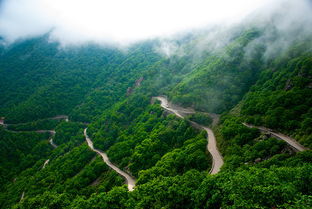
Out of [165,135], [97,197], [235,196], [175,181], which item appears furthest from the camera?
[165,135]

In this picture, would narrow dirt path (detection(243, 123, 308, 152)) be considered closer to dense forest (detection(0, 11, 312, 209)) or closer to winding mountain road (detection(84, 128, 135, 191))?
dense forest (detection(0, 11, 312, 209))

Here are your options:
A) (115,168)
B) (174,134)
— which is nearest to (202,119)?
(174,134)

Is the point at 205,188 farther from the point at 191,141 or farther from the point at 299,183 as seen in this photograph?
the point at 191,141

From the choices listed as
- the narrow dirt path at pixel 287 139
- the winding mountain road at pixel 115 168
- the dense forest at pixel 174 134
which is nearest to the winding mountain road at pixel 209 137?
the dense forest at pixel 174 134

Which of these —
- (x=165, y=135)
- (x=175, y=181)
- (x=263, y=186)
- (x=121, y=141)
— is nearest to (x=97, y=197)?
(x=175, y=181)

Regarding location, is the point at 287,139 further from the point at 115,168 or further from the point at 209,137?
the point at 115,168

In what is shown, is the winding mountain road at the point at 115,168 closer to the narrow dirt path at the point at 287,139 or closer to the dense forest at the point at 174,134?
the dense forest at the point at 174,134
